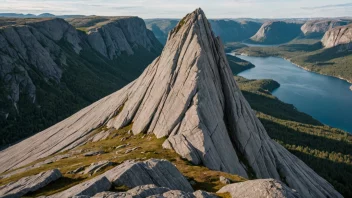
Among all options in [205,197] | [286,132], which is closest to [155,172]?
[205,197]

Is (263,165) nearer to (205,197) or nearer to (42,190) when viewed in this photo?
(205,197)

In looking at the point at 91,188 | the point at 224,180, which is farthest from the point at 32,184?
the point at 224,180

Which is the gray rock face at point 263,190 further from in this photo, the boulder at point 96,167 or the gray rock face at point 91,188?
the boulder at point 96,167

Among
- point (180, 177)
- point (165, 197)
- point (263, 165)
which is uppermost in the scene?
point (165, 197)

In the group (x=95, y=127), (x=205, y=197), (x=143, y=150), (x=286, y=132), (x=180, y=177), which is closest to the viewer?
(x=205, y=197)

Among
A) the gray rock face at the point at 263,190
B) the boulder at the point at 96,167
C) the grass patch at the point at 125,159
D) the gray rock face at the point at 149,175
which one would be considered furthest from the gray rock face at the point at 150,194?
the boulder at the point at 96,167

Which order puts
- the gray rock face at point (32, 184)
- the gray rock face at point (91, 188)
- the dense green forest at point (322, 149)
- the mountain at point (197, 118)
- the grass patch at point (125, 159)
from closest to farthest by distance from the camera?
the gray rock face at point (91, 188) < the gray rock face at point (32, 184) < the grass patch at point (125, 159) < the mountain at point (197, 118) < the dense green forest at point (322, 149)
